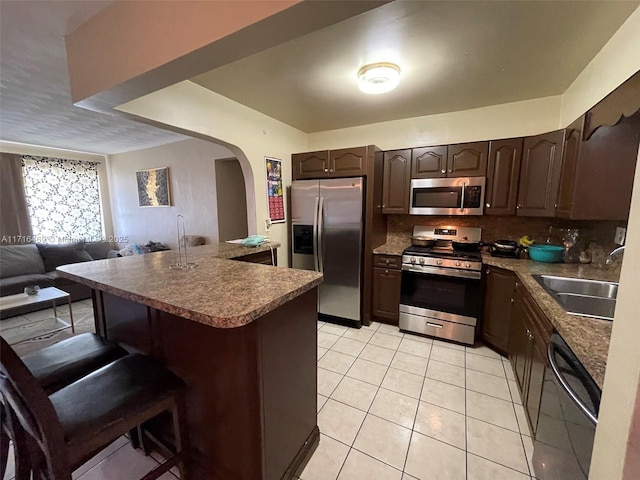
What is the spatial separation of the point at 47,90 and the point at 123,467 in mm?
3019

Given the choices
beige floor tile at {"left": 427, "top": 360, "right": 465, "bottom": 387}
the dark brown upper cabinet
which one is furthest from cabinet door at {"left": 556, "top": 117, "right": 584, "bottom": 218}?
beige floor tile at {"left": 427, "top": 360, "right": 465, "bottom": 387}

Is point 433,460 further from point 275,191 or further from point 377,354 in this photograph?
point 275,191

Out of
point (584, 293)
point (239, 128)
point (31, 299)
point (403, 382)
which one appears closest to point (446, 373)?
point (403, 382)

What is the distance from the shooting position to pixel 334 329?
3.10 meters

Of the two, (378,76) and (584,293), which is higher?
(378,76)

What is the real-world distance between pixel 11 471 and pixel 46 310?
2.89 meters

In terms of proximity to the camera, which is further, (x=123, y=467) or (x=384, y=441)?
(x=384, y=441)

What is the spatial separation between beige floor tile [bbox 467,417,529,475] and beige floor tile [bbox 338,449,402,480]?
51 centimetres

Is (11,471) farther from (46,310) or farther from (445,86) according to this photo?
(445,86)

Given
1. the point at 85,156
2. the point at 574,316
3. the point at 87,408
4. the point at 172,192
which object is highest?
the point at 85,156

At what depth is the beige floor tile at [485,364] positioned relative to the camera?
2248mm

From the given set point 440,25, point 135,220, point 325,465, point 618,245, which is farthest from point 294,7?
point 135,220

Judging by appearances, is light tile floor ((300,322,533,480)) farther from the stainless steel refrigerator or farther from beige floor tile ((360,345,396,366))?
the stainless steel refrigerator

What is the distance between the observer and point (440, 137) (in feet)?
10.0
